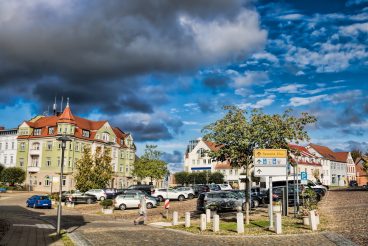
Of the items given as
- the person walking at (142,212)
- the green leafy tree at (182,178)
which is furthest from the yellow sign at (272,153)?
the green leafy tree at (182,178)

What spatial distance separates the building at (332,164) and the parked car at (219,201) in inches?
3071

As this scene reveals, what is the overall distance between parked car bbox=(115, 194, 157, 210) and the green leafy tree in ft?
168

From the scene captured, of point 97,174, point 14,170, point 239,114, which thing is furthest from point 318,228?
point 14,170

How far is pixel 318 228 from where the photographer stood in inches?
743

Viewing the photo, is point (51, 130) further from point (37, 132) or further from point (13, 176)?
point (13, 176)

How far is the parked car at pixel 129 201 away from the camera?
3800cm

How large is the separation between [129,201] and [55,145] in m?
40.8

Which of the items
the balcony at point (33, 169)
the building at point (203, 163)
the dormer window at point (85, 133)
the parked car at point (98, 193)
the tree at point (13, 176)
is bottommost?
the parked car at point (98, 193)

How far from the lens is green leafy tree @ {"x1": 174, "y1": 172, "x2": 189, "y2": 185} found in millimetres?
89850

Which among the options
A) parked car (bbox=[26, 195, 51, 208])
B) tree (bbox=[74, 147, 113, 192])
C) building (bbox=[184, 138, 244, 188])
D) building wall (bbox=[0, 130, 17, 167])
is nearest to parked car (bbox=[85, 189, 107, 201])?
tree (bbox=[74, 147, 113, 192])

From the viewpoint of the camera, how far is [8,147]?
80.7m

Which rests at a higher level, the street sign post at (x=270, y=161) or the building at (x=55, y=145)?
the building at (x=55, y=145)

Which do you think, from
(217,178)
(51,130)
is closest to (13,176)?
(51,130)

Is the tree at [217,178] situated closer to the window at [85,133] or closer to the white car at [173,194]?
the window at [85,133]
